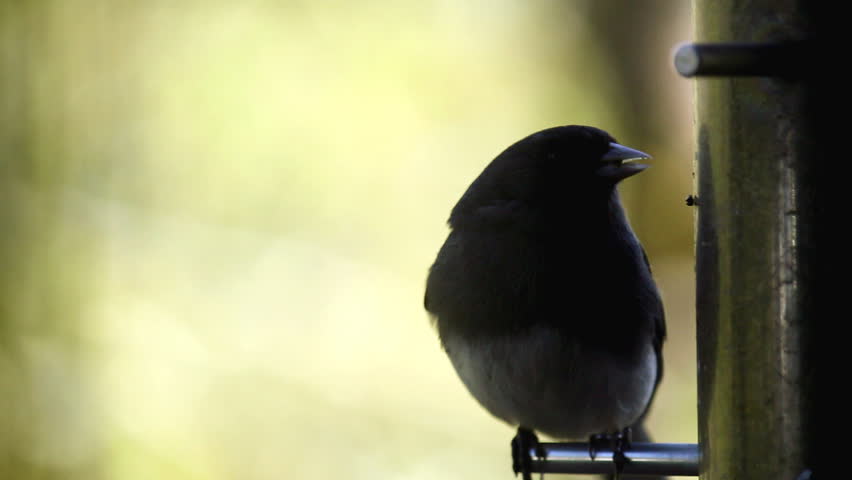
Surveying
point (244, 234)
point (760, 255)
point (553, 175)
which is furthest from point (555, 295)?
point (244, 234)

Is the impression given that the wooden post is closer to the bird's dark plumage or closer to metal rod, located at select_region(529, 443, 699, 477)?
metal rod, located at select_region(529, 443, 699, 477)

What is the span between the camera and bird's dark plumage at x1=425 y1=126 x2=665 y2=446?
227cm

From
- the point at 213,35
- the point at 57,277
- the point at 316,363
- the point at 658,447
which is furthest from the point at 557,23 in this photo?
the point at 658,447

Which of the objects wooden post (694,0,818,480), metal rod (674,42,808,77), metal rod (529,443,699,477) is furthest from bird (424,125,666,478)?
metal rod (674,42,808,77)

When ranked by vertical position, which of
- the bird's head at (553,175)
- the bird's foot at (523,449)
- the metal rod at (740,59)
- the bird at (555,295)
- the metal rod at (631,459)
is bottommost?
the bird's foot at (523,449)

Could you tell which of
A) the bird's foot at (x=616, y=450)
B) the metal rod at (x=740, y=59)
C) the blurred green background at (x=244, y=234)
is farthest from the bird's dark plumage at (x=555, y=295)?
the blurred green background at (x=244, y=234)

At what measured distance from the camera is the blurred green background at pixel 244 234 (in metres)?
5.16

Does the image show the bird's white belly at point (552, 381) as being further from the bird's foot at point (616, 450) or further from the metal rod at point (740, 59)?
the metal rod at point (740, 59)

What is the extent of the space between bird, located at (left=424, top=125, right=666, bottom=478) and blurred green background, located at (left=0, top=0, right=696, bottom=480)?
2925 millimetres

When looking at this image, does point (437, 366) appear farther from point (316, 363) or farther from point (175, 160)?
point (175, 160)

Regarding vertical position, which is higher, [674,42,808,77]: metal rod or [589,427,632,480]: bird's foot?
[674,42,808,77]: metal rod

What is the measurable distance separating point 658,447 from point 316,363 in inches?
143

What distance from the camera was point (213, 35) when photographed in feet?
17.7

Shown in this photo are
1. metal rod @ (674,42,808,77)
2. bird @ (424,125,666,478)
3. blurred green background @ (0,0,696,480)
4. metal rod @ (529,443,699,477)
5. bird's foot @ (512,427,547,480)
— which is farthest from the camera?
blurred green background @ (0,0,696,480)
